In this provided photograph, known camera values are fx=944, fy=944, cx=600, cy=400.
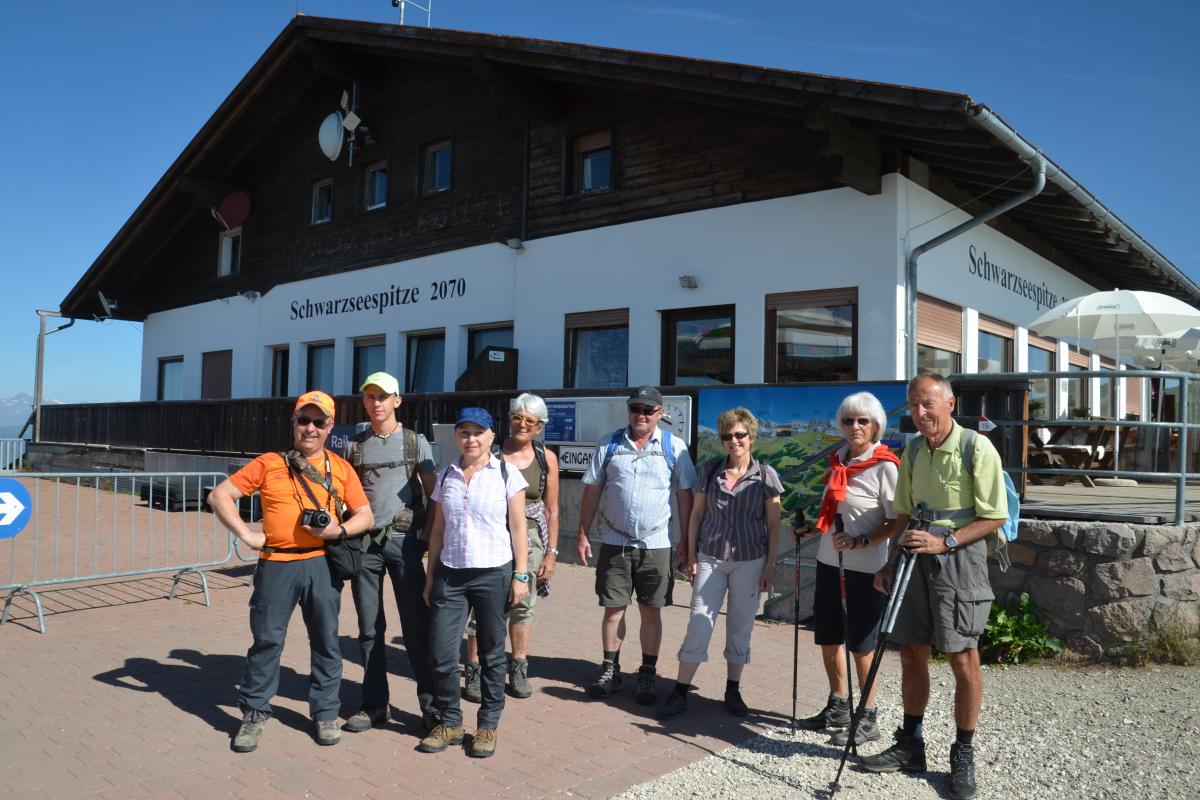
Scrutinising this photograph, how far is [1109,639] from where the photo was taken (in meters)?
6.08

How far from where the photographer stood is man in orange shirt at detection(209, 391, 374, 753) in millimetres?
4492

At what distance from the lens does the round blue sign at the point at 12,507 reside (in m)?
7.04

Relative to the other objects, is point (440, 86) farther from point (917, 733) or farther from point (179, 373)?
point (917, 733)

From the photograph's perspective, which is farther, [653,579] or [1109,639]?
[1109,639]

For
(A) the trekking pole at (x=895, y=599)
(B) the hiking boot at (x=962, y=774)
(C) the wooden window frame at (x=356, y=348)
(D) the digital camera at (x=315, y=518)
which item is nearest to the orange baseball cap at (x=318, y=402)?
(D) the digital camera at (x=315, y=518)

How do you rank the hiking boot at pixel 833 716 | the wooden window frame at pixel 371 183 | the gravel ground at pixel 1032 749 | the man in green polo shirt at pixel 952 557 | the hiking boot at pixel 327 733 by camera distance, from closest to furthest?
the man in green polo shirt at pixel 952 557 → the gravel ground at pixel 1032 749 → the hiking boot at pixel 327 733 → the hiking boot at pixel 833 716 → the wooden window frame at pixel 371 183

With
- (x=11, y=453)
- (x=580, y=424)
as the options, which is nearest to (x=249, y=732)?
(x=580, y=424)

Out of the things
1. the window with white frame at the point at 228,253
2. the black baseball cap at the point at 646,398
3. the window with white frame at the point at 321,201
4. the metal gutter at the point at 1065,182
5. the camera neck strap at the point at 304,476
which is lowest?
the camera neck strap at the point at 304,476

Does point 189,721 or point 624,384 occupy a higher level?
point 624,384

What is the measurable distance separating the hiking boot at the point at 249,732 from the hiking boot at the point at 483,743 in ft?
3.31

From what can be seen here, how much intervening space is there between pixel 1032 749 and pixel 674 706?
70.1 inches

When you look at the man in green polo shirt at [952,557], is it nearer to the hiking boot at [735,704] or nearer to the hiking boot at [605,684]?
the hiking boot at [735,704]

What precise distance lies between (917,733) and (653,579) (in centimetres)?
156

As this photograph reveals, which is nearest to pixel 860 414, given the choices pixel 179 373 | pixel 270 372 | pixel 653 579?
pixel 653 579
